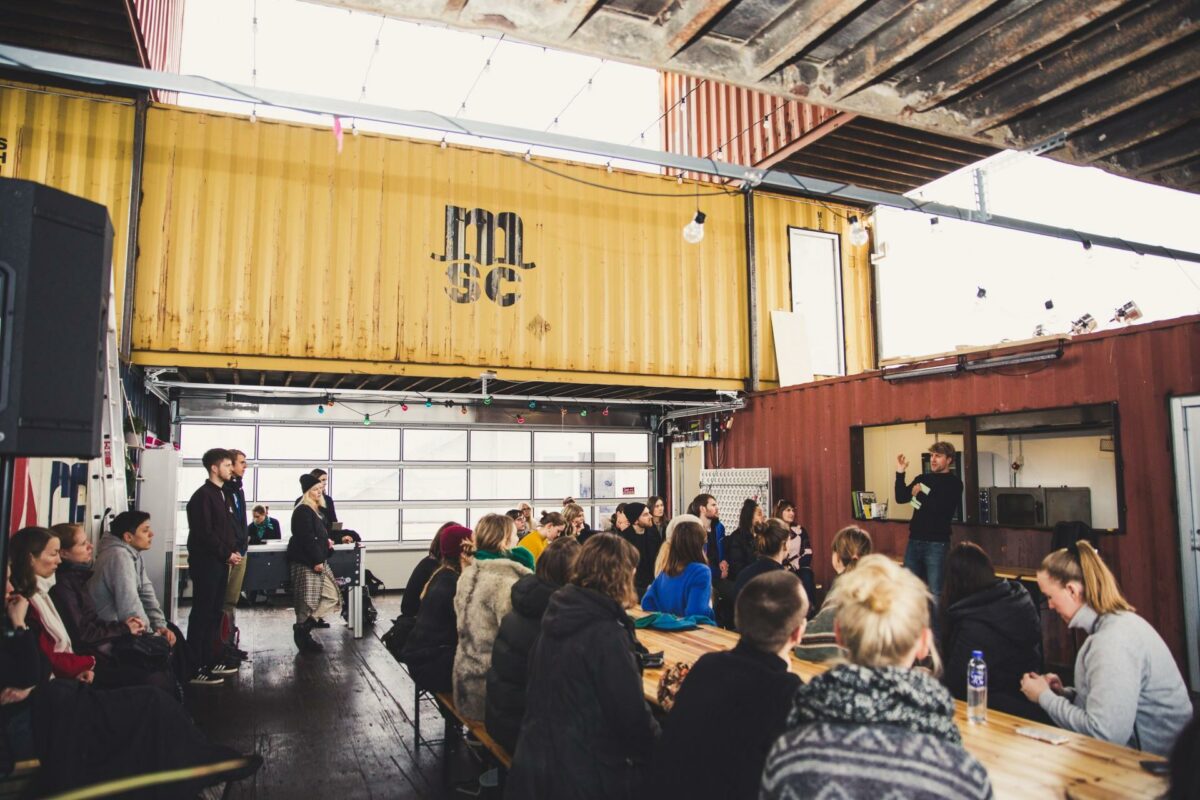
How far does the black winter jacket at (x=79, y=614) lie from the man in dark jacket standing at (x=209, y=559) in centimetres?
174

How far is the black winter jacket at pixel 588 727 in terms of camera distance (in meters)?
2.46

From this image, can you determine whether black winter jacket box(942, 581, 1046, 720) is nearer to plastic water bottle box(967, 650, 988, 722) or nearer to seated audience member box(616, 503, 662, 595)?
plastic water bottle box(967, 650, 988, 722)

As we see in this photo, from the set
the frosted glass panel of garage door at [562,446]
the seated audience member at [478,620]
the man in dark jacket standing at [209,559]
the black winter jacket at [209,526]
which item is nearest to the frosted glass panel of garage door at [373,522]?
the frosted glass panel of garage door at [562,446]

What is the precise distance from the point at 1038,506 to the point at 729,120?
7.14 meters

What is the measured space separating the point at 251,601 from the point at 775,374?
8227 mm

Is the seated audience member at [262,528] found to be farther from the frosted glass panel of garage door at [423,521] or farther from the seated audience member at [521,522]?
the seated audience member at [521,522]

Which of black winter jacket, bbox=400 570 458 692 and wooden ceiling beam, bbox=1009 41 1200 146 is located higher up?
wooden ceiling beam, bbox=1009 41 1200 146

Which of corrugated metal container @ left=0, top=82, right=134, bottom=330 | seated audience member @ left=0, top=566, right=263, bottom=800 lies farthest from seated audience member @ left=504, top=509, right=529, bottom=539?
seated audience member @ left=0, top=566, right=263, bottom=800

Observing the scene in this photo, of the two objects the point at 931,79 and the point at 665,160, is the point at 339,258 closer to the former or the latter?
the point at 665,160

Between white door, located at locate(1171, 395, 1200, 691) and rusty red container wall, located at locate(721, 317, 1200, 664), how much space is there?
58mm

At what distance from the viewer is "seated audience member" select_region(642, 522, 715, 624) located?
4828 millimetres

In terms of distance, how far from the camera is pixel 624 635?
2.56 meters

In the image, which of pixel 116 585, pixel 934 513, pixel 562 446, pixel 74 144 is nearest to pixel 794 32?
pixel 116 585

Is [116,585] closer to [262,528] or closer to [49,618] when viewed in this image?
[49,618]
